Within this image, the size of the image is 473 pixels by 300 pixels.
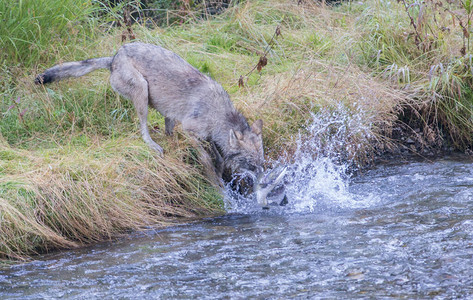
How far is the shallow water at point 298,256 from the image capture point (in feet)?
13.7

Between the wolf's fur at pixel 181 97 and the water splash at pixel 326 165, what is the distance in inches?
20.5

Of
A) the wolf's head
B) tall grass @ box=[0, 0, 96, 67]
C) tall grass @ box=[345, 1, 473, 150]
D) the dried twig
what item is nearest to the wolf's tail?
tall grass @ box=[0, 0, 96, 67]

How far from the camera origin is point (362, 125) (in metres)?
7.62

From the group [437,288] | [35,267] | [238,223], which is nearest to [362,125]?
[238,223]

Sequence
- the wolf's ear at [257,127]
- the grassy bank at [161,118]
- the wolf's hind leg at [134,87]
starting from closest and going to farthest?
the grassy bank at [161,118], the wolf's ear at [257,127], the wolf's hind leg at [134,87]

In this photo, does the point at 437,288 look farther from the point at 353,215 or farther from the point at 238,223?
the point at 238,223

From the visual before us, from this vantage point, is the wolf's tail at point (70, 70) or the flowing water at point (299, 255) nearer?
the flowing water at point (299, 255)

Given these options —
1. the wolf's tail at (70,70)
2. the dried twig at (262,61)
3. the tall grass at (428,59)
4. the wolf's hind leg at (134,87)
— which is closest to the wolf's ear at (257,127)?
the dried twig at (262,61)

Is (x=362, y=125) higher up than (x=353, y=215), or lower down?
higher up

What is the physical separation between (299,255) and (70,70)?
3891 millimetres

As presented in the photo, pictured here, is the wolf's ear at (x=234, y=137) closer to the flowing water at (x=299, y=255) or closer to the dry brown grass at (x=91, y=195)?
the dry brown grass at (x=91, y=195)

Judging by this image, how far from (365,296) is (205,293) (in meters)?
1.11

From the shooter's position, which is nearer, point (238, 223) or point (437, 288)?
point (437, 288)

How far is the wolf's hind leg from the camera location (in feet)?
22.9
